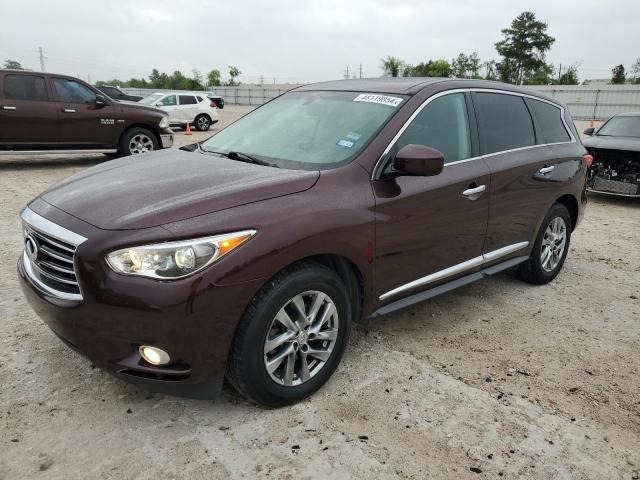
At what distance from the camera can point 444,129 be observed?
362 centimetres

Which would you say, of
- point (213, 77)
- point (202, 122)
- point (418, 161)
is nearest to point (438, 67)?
point (213, 77)

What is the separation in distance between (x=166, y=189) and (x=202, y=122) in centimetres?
1828

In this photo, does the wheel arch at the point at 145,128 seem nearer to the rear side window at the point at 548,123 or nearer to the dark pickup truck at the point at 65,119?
the dark pickup truck at the point at 65,119

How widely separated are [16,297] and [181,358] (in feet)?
7.89

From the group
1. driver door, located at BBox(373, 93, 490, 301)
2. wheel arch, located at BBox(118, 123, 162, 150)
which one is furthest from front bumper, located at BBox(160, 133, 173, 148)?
driver door, located at BBox(373, 93, 490, 301)

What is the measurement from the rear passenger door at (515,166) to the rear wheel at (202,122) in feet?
55.7

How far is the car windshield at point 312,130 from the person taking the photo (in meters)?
3.19

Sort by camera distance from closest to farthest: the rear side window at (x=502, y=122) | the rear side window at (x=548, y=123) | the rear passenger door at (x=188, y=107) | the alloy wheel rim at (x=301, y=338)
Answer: the alloy wheel rim at (x=301, y=338)
the rear side window at (x=502, y=122)
the rear side window at (x=548, y=123)
the rear passenger door at (x=188, y=107)

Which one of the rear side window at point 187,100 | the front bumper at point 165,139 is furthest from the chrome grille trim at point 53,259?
the rear side window at point 187,100

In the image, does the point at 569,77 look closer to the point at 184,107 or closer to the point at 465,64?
the point at 465,64

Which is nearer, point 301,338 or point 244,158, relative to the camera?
point 301,338

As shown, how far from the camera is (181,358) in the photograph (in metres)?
2.41

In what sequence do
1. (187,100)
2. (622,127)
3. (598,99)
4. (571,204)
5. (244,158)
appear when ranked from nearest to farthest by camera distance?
(244,158)
(571,204)
(622,127)
(187,100)
(598,99)

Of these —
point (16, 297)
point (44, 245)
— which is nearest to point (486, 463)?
point (44, 245)
